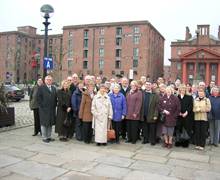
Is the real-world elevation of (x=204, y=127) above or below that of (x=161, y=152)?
Answer: above

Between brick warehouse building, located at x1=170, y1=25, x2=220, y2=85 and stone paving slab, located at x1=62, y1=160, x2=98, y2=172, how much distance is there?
7102 cm

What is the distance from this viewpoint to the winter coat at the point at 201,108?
29.6 ft

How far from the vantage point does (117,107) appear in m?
9.42

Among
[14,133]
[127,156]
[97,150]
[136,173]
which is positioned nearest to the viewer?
[136,173]

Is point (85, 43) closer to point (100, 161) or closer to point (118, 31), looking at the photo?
point (118, 31)

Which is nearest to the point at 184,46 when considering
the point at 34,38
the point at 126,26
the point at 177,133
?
the point at 126,26

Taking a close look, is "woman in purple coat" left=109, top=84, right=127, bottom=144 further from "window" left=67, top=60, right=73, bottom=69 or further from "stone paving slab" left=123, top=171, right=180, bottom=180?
"window" left=67, top=60, right=73, bottom=69

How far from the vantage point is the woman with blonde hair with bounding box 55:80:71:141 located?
30.9 feet

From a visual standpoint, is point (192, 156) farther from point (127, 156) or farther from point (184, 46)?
point (184, 46)

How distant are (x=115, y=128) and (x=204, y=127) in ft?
8.50

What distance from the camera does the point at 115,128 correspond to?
9586 millimetres

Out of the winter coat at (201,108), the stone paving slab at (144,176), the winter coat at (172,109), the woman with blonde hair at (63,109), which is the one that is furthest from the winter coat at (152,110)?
the stone paving slab at (144,176)

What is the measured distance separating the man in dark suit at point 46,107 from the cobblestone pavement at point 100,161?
14.1 inches

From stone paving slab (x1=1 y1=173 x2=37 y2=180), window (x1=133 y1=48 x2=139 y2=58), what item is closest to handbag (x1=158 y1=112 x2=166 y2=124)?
stone paving slab (x1=1 y1=173 x2=37 y2=180)
